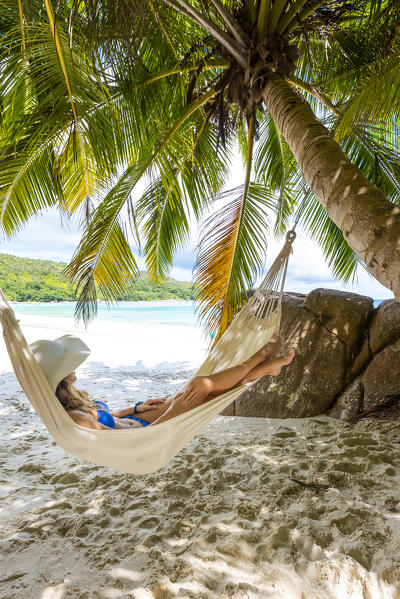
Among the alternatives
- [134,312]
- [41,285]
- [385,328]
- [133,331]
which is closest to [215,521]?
[385,328]

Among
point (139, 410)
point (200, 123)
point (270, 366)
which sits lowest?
point (139, 410)

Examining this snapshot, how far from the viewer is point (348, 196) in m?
0.94

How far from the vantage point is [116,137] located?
1926mm

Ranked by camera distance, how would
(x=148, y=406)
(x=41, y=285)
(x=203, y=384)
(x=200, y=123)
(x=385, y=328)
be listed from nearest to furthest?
(x=203, y=384), (x=148, y=406), (x=385, y=328), (x=200, y=123), (x=41, y=285)

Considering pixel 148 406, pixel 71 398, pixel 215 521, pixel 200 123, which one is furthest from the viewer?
pixel 200 123

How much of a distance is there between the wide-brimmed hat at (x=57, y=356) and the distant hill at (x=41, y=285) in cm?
1222

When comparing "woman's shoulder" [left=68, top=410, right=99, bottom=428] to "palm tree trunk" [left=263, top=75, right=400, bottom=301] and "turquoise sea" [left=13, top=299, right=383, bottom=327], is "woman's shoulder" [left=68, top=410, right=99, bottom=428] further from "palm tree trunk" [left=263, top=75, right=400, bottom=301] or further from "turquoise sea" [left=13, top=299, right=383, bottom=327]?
"turquoise sea" [left=13, top=299, right=383, bottom=327]

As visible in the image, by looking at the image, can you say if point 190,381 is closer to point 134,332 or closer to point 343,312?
point 343,312

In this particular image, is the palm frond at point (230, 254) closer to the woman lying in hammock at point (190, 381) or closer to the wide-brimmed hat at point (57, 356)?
the woman lying in hammock at point (190, 381)

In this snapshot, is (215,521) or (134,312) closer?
(215,521)

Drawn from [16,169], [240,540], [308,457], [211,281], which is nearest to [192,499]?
[240,540]

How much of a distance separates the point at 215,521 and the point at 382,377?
136cm

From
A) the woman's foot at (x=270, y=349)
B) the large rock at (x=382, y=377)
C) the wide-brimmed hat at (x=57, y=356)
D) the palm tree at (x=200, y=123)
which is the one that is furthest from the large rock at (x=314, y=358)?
the wide-brimmed hat at (x=57, y=356)

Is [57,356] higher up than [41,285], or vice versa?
[57,356]
